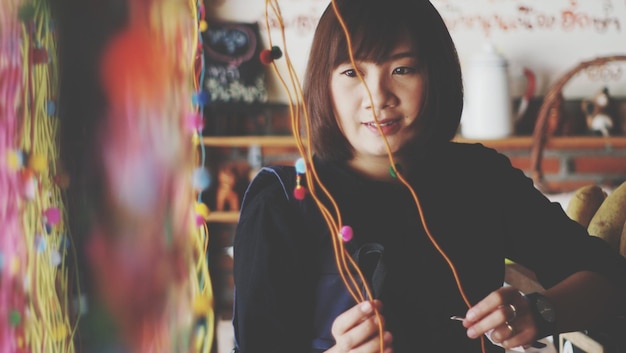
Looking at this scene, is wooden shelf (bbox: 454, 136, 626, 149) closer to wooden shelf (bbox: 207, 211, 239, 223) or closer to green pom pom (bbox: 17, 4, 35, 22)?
wooden shelf (bbox: 207, 211, 239, 223)

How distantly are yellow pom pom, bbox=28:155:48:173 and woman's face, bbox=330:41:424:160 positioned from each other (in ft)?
1.54

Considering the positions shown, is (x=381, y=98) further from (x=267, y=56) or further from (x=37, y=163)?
(x=37, y=163)

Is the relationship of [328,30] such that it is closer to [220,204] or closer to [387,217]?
[387,217]

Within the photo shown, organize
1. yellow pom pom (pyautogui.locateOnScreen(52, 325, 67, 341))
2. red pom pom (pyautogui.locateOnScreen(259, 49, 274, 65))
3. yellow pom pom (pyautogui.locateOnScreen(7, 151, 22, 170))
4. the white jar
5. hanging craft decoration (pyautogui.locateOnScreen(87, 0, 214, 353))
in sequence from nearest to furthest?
red pom pom (pyautogui.locateOnScreen(259, 49, 274, 65))
yellow pom pom (pyautogui.locateOnScreen(7, 151, 22, 170))
yellow pom pom (pyautogui.locateOnScreen(52, 325, 67, 341))
hanging craft decoration (pyautogui.locateOnScreen(87, 0, 214, 353))
the white jar

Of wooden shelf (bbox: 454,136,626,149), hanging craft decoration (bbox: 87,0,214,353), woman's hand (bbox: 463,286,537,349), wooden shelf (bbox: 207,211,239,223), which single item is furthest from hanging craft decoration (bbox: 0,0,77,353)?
wooden shelf (bbox: 454,136,626,149)

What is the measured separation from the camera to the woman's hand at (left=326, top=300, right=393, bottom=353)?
569 millimetres

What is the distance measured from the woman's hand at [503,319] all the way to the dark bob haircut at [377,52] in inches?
8.3

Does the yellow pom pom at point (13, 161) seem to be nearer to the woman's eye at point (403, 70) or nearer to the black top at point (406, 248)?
the black top at point (406, 248)

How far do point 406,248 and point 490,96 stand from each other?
1.45 m

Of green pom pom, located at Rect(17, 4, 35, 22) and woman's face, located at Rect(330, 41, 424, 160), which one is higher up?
green pom pom, located at Rect(17, 4, 35, 22)

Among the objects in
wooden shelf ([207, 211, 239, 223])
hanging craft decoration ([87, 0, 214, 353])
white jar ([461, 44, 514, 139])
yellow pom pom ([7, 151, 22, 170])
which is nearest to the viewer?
yellow pom pom ([7, 151, 22, 170])

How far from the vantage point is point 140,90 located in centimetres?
156

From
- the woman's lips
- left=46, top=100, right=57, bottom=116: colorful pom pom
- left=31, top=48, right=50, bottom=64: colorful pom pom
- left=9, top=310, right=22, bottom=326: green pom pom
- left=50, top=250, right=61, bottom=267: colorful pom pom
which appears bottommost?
left=9, top=310, right=22, bottom=326: green pom pom

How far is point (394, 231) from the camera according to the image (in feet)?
2.37
